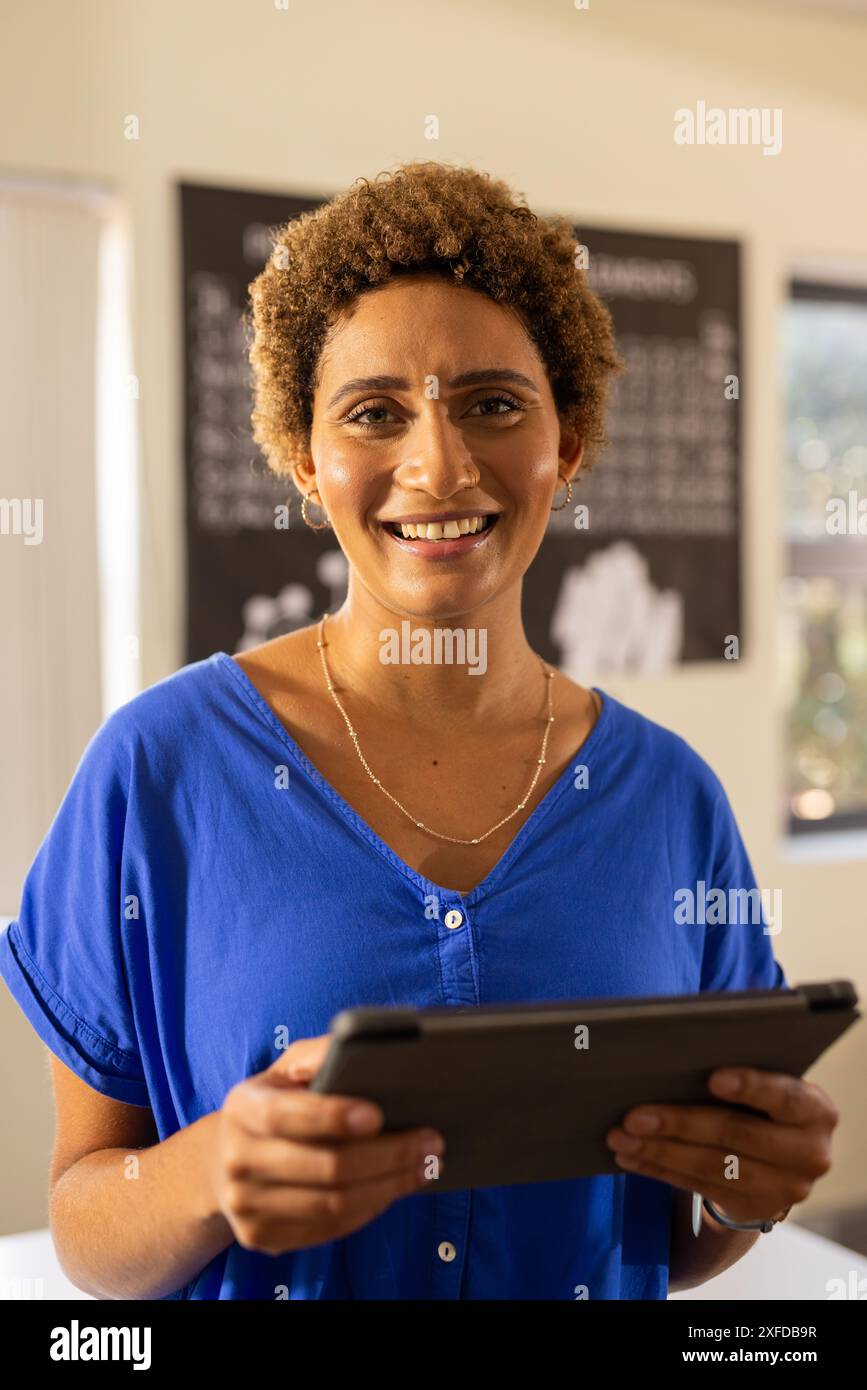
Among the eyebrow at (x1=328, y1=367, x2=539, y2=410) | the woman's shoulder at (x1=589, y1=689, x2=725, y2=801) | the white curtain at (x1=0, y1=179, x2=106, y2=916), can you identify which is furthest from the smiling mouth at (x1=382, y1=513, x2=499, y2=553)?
the white curtain at (x1=0, y1=179, x2=106, y2=916)

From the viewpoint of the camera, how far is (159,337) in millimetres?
2662

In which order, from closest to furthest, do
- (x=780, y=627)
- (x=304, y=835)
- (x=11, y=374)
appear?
(x=304, y=835) → (x=11, y=374) → (x=780, y=627)

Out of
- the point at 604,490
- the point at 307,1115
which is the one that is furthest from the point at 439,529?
the point at 604,490

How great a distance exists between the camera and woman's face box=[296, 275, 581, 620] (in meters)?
1.04

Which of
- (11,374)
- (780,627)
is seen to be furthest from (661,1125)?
(780,627)

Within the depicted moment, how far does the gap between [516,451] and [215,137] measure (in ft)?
6.26

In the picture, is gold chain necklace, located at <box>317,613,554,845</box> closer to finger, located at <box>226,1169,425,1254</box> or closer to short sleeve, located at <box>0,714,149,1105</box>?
short sleeve, located at <box>0,714,149,1105</box>

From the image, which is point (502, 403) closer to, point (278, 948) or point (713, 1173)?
point (278, 948)

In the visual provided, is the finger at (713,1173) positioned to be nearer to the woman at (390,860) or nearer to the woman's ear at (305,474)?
the woman at (390,860)

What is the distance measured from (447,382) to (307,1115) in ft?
1.77

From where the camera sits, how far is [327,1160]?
0.81 metres

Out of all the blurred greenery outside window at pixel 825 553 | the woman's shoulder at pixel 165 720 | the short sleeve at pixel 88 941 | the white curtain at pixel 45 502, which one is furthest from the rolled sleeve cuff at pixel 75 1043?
the blurred greenery outside window at pixel 825 553

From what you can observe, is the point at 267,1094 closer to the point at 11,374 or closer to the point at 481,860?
the point at 481,860

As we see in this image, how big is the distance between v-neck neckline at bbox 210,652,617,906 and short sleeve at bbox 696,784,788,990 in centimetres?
15
